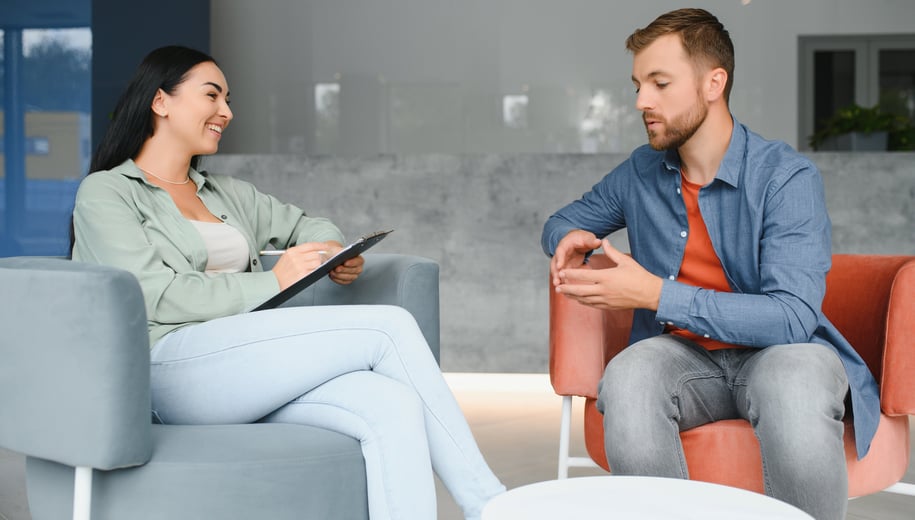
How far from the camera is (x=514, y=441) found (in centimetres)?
312

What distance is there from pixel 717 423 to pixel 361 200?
8.93ft

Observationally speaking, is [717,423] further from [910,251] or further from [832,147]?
[832,147]

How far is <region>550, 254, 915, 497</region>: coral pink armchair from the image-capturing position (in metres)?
1.68

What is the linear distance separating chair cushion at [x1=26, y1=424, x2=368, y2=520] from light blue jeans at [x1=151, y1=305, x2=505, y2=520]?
0.05 metres

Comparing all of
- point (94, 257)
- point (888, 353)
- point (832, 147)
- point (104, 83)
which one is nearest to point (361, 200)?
point (104, 83)

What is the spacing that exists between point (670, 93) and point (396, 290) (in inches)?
27.6

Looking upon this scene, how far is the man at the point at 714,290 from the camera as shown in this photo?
1.54 m

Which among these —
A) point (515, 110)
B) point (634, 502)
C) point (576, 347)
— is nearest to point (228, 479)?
point (634, 502)

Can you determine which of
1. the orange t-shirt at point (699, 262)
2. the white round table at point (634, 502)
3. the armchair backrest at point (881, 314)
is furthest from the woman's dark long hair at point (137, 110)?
the armchair backrest at point (881, 314)

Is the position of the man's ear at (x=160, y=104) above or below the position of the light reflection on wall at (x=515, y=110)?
below

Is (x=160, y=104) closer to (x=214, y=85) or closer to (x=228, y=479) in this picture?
(x=214, y=85)

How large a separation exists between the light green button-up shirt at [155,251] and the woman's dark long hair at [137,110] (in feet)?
0.21

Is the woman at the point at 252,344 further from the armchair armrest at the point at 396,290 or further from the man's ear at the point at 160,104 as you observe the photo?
the armchair armrest at the point at 396,290

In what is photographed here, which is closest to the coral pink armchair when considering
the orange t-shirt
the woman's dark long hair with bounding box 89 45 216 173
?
the orange t-shirt
